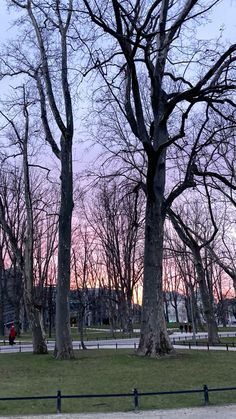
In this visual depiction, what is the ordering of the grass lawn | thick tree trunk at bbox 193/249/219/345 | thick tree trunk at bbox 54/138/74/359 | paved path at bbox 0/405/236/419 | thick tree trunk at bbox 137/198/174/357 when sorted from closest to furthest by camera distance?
paved path at bbox 0/405/236/419 → the grass lawn → thick tree trunk at bbox 137/198/174/357 → thick tree trunk at bbox 54/138/74/359 → thick tree trunk at bbox 193/249/219/345

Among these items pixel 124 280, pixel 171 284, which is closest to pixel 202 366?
pixel 124 280

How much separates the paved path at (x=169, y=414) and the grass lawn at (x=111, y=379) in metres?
0.49

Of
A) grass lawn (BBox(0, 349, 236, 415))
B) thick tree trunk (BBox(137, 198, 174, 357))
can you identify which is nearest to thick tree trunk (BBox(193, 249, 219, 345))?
grass lawn (BBox(0, 349, 236, 415))

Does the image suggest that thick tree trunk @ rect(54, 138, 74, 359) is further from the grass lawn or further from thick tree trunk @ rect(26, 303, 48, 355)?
thick tree trunk @ rect(26, 303, 48, 355)

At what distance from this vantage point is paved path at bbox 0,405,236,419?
9.34m

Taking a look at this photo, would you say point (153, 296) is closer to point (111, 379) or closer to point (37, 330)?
point (111, 379)

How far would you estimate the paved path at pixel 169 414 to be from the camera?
934 centimetres

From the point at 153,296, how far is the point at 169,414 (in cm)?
1133

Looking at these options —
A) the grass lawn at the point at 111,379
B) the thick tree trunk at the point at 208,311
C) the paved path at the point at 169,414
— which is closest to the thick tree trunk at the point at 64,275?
the grass lawn at the point at 111,379

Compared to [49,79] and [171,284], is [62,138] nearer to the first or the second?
[49,79]

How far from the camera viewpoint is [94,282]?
65.8 metres

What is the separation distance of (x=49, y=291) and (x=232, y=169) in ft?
120

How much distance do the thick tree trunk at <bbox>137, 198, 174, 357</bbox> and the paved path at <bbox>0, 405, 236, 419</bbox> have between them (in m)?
10.1

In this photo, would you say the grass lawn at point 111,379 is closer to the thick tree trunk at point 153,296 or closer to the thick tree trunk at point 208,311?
the thick tree trunk at point 153,296
